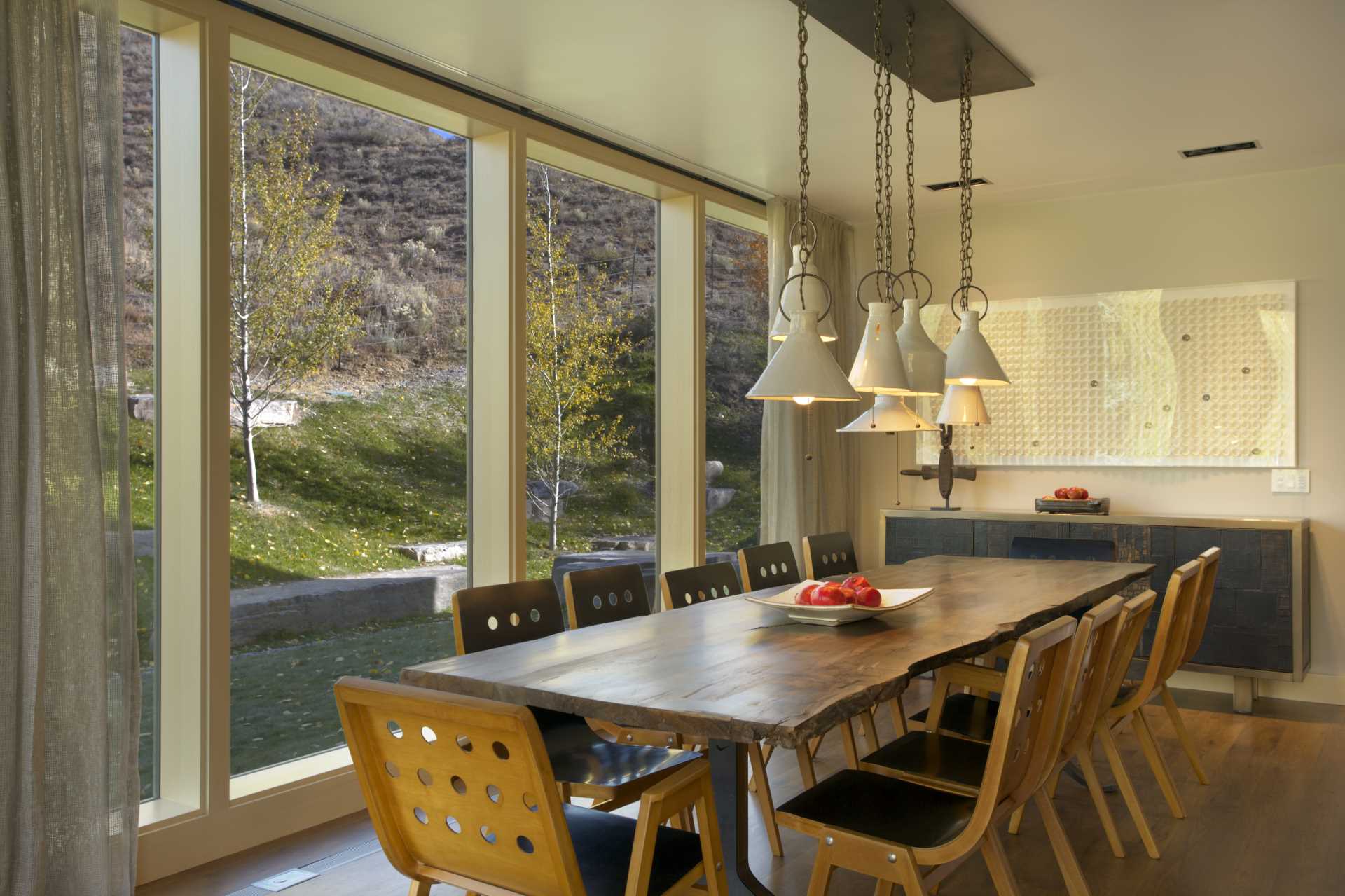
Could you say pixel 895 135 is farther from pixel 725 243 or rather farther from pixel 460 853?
pixel 460 853

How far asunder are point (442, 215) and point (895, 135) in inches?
134

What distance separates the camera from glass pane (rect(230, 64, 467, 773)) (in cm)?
566

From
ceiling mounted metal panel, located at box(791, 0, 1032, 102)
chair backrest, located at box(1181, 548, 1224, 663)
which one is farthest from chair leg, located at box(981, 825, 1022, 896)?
ceiling mounted metal panel, located at box(791, 0, 1032, 102)

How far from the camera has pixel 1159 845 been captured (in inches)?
129

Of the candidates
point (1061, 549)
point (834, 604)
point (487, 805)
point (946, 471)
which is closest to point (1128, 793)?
point (834, 604)

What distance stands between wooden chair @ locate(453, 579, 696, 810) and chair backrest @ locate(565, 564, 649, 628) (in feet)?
0.22

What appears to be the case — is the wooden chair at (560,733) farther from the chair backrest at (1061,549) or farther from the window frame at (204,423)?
the chair backrest at (1061,549)

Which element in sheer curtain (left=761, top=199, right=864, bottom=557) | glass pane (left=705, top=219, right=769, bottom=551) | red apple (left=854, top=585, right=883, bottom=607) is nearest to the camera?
red apple (left=854, top=585, right=883, bottom=607)

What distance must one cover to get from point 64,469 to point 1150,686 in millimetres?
3204

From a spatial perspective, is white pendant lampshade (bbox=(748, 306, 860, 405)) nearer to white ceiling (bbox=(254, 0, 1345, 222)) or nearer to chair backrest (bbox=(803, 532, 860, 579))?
white ceiling (bbox=(254, 0, 1345, 222))

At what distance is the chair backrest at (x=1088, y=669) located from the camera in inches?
93.4

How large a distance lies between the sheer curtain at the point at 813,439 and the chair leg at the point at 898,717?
1.38 metres

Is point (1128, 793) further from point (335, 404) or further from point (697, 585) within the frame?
point (335, 404)

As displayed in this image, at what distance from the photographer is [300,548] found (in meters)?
6.04
